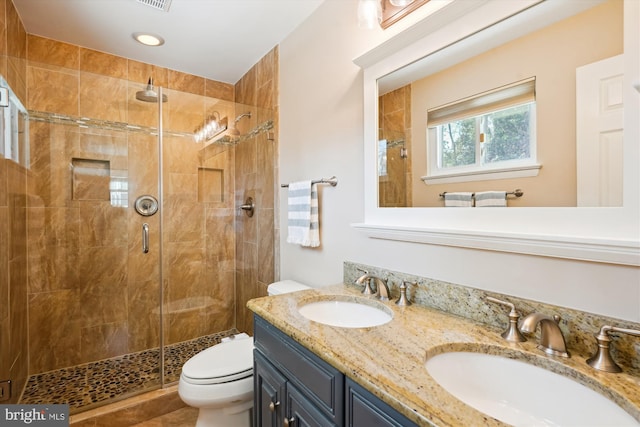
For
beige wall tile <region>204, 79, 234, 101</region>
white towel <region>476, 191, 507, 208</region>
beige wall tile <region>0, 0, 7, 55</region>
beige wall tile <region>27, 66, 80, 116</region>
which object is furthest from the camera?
beige wall tile <region>204, 79, 234, 101</region>

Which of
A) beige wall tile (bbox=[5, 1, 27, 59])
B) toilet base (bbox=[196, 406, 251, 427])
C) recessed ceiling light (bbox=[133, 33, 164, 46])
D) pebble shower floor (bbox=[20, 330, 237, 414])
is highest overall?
recessed ceiling light (bbox=[133, 33, 164, 46])

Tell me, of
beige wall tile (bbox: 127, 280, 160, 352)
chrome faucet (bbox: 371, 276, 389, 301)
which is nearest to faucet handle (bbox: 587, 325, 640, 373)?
chrome faucet (bbox: 371, 276, 389, 301)

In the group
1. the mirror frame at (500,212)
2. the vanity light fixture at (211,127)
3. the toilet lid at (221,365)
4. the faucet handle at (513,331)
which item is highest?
the vanity light fixture at (211,127)

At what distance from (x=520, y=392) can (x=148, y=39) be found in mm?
2842

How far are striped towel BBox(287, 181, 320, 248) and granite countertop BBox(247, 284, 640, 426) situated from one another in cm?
59

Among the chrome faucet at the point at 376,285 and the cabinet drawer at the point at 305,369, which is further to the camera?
the chrome faucet at the point at 376,285

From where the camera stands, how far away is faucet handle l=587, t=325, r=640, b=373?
0.70m

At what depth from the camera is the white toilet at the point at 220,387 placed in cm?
147

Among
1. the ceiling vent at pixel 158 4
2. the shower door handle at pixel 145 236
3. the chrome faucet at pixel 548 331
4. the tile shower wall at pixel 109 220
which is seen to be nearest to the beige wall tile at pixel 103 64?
the tile shower wall at pixel 109 220

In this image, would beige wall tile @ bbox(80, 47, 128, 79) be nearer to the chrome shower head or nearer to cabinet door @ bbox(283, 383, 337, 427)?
the chrome shower head

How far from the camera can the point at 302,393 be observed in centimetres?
99

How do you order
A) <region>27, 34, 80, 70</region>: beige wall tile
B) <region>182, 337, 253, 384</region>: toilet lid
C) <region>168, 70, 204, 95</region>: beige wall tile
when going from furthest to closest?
<region>168, 70, 204, 95</region>: beige wall tile → <region>27, 34, 80, 70</region>: beige wall tile → <region>182, 337, 253, 384</region>: toilet lid

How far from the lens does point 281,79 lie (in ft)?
7.30

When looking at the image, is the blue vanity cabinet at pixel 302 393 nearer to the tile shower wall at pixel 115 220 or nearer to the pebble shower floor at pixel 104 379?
the tile shower wall at pixel 115 220
